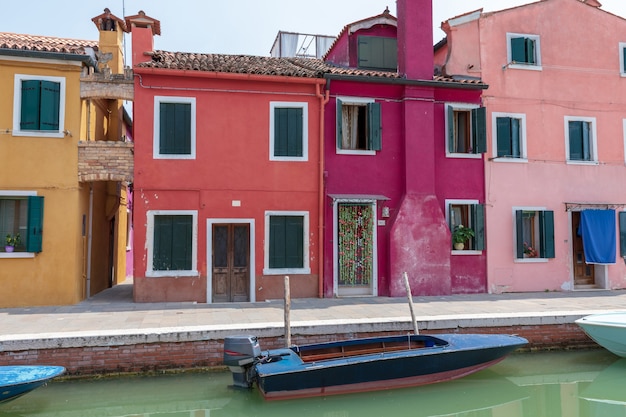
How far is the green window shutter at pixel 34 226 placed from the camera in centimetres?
1177

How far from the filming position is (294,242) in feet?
43.2

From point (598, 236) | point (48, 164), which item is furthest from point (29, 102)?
point (598, 236)

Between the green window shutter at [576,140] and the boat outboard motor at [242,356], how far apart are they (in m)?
11.6

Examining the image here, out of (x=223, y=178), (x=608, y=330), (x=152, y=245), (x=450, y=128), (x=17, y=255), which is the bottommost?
(x=608, y=330)

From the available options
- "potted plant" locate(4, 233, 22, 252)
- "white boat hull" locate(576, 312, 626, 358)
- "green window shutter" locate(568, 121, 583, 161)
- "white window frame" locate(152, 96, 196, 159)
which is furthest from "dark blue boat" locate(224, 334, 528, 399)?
"green window shutter" locate(568, 121, 583, 161)

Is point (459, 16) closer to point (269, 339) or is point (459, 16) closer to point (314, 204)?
point (314, 204)

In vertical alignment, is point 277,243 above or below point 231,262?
above

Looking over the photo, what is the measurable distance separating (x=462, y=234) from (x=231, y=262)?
239 inches

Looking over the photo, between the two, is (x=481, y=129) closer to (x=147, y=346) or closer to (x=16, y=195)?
(x=147, y=346)

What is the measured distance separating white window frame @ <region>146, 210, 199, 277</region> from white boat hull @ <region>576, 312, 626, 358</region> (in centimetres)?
826

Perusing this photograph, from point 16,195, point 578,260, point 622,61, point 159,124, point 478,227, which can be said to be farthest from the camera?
point 622,61

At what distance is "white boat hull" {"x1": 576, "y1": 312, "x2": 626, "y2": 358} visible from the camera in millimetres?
9357

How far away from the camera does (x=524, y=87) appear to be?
49.3ft

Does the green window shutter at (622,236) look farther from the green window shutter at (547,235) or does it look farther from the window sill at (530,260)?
the window sill at (530,260)
